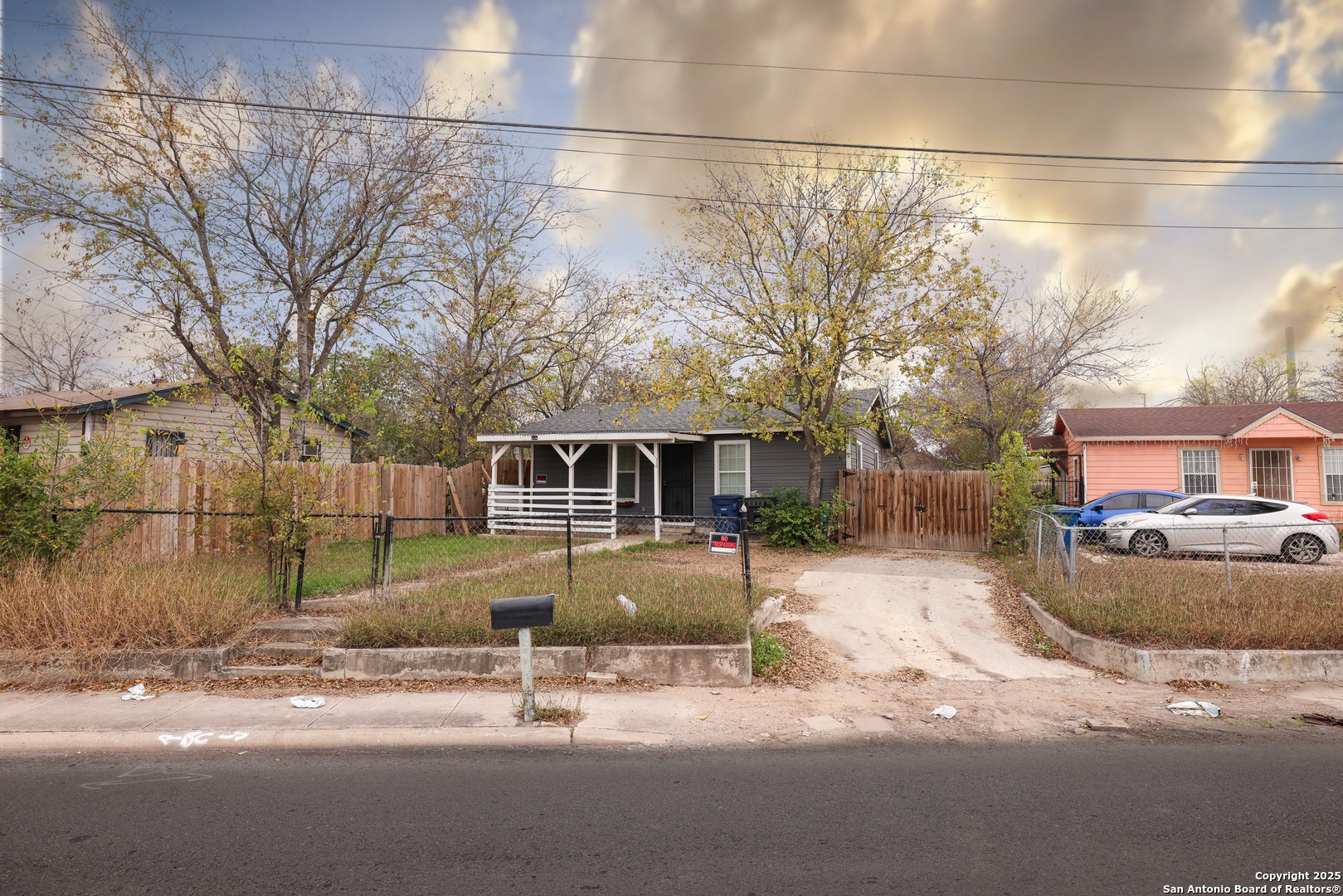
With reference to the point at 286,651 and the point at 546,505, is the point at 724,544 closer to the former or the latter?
the point at 286,651

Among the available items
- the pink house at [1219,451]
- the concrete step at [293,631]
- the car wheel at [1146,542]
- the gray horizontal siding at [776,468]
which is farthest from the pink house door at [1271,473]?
the concrete step at [293,631]

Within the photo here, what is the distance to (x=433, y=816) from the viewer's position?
13.3ft

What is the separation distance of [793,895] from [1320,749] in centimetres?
432

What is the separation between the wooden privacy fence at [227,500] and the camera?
8242 millimetres

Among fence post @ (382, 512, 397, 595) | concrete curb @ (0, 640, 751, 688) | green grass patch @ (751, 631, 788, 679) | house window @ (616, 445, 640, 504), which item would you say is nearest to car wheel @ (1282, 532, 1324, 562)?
green grass patch @ (751, 631, 788, 679)

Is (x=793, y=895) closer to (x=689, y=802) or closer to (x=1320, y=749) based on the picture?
(x=689, y=802)

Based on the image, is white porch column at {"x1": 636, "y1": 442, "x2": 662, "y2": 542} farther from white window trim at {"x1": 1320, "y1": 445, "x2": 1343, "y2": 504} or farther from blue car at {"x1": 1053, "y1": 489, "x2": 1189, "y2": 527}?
white window trim at {"x1": 1320, "y1": 445, "x2": 1343, "y2": 504}

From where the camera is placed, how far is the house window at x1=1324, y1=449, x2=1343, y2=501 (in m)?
21.0

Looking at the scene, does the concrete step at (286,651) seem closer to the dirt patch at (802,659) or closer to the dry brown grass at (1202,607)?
the dirt patch at (802,659)

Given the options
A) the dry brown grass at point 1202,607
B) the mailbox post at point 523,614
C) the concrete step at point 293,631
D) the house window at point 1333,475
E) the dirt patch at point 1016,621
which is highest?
the house window at point 1333,475

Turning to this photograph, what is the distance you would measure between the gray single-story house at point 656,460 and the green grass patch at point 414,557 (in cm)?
210

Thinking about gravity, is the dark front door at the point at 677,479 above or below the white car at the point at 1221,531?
above

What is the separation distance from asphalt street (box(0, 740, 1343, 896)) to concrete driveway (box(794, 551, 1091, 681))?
231 cm

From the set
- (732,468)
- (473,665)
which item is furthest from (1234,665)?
(732,468)
